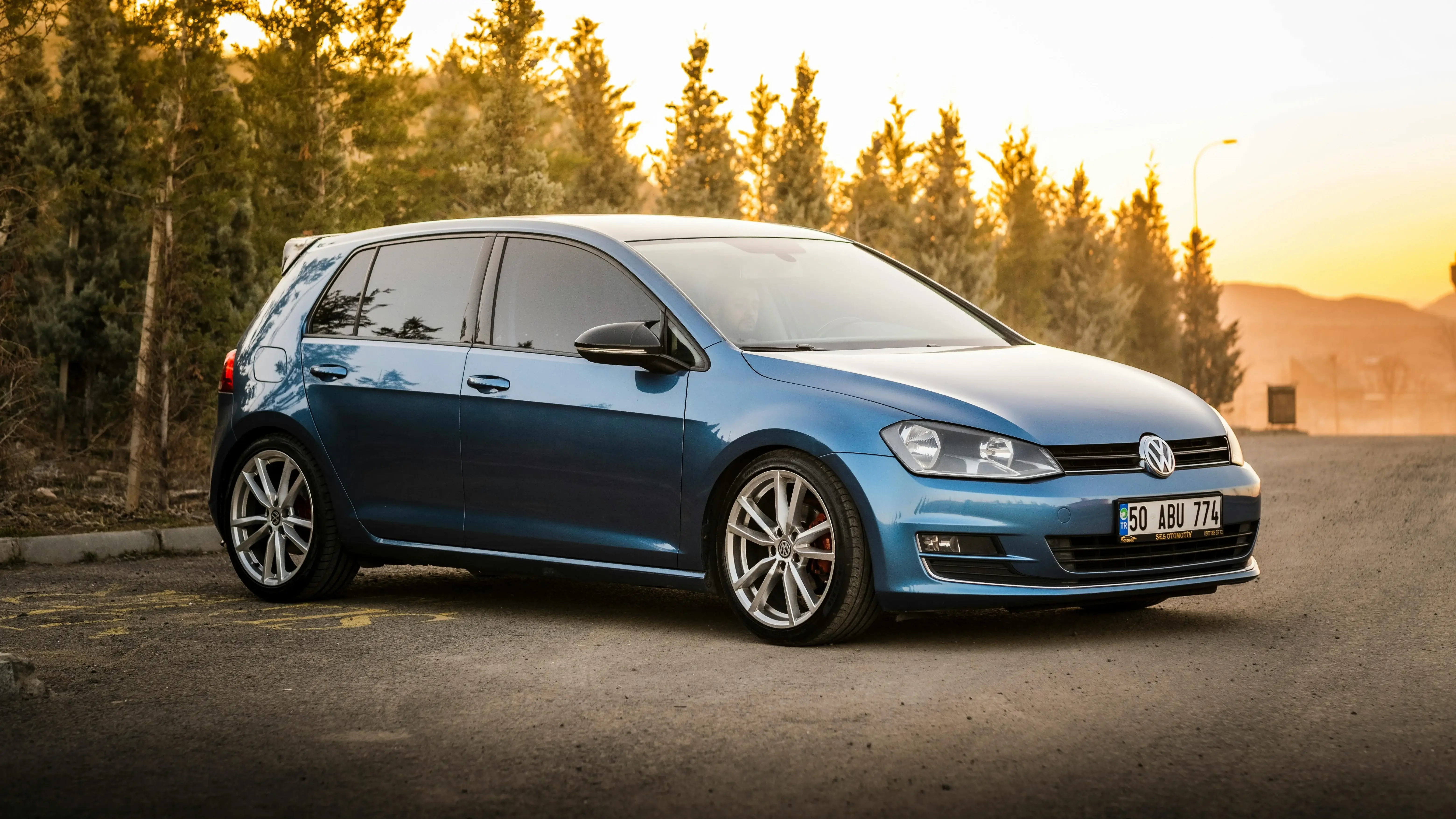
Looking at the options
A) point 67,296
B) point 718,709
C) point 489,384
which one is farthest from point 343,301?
point 67,296

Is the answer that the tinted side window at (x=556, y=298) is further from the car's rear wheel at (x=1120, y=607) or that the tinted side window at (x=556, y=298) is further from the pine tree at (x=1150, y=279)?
the pine tree at (x=1150, y=279)

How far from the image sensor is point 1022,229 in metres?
65.9

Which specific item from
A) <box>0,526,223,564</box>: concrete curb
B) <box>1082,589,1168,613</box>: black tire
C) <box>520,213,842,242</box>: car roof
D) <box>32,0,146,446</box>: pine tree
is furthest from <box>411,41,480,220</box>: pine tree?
<box>1082,589,1168,613</box>: black tire

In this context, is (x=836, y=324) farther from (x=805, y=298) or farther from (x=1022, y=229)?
(x=1022, y=229)

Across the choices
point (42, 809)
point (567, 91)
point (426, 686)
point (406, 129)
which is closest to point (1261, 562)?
point (426, 686)

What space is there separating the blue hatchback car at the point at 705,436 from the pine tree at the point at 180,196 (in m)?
5.73

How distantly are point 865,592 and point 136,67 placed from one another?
504 inches

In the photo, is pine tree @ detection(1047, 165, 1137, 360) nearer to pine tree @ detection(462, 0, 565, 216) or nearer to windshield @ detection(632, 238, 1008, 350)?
pine tree @ detection(462, 0, 565, 216)

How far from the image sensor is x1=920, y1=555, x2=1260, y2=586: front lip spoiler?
5797 mm

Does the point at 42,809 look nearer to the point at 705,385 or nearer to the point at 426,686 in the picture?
the point at 426,686

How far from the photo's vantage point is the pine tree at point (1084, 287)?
190 feet

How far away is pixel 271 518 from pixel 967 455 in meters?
3.86

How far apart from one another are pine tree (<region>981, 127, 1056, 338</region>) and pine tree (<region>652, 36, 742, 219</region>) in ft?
65.3

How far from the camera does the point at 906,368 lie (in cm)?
622
